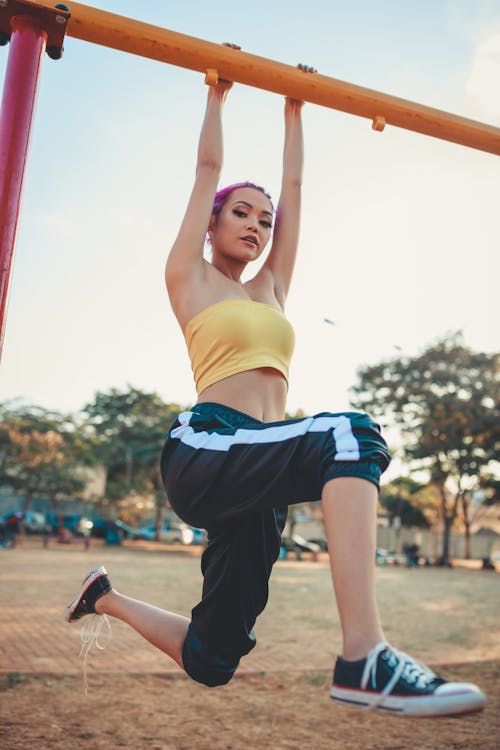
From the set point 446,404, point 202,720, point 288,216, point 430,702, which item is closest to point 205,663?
point 430,702

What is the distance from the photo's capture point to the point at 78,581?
12.7 m

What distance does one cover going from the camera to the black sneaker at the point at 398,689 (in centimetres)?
140

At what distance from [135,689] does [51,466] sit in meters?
28.6

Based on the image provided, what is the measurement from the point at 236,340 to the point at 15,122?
1.39 meters

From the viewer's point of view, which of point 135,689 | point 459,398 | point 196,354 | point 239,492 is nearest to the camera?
point 239,492

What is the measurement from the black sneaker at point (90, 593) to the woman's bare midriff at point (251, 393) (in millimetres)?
1157

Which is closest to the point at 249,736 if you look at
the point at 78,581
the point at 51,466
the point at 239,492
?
the point at 239,492

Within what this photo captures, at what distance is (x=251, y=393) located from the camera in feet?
7.01

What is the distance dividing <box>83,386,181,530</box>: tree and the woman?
30.3m

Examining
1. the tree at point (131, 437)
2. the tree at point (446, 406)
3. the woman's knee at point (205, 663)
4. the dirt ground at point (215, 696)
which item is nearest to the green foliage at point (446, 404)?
the tree at point (446, 406)

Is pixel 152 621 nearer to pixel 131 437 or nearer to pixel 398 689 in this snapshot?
pixel 398 689

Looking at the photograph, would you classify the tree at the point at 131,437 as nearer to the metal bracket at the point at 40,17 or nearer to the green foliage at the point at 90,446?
the green foliage at the point at 90,446

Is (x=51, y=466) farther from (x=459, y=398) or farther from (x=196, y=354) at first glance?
(x=196, y=354)

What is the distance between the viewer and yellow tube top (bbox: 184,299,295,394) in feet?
7.06
